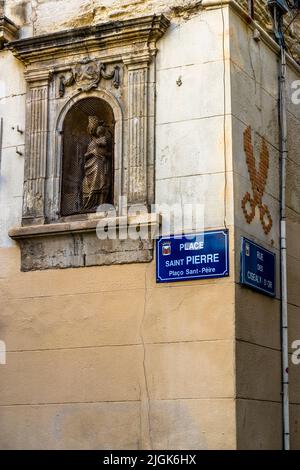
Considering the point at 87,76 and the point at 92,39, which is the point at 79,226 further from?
the point at 92,39

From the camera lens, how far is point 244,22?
12758 mm

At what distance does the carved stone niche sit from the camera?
486 inches

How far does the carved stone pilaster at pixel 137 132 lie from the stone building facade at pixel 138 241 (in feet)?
0.06

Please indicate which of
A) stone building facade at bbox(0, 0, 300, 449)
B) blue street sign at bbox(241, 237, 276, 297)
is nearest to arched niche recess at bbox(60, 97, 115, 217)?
stone building facade at bbox(0, 0, 300, 449)

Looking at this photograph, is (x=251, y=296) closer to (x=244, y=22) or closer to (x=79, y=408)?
(x=79, y=408)

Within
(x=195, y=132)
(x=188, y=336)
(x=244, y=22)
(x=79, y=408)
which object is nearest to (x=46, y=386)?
(x=79, y=408)

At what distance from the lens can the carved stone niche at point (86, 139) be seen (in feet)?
40.5

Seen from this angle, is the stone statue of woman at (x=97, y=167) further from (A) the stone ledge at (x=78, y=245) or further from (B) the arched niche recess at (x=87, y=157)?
(A) the stone ledge at (x=78, y=245)

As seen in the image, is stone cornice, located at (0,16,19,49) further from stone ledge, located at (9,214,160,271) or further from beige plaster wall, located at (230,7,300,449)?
beige plaster wall, located at (230,7,300,449)

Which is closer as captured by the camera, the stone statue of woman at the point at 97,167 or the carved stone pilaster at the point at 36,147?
the stone statue of woman at the point at 97,167

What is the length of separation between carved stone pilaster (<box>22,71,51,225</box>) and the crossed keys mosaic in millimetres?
2867

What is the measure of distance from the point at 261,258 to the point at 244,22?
10.9 feet

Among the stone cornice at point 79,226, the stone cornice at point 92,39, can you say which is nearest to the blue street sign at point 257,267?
the stone cornice at point 79,226

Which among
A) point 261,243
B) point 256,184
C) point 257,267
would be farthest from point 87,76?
point 257,267
